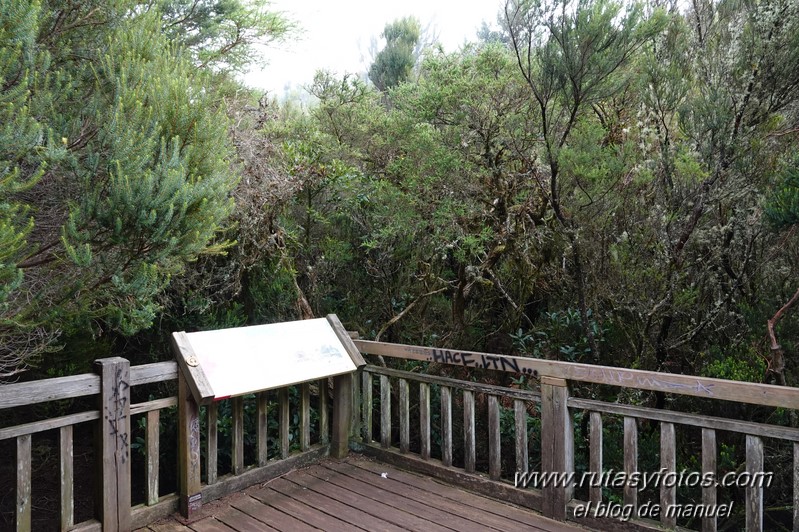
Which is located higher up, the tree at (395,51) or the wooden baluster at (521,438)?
the tree at (395,51)

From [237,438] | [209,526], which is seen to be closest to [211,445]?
[237,438]

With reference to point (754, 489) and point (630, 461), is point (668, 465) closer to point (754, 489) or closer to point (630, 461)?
point (630, 461)

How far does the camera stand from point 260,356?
3.29m

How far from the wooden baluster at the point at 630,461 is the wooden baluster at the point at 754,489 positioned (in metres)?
0.48

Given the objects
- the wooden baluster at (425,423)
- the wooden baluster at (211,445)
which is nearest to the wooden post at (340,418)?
the wooden baluster at (425,423)

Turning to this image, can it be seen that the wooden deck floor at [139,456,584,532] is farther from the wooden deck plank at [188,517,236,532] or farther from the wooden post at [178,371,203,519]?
the wooden post at [178,371,203,519]

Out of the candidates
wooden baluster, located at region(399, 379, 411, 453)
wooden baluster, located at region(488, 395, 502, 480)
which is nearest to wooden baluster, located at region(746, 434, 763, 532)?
wooden baluster, located at region(488, 395, 502, 480)

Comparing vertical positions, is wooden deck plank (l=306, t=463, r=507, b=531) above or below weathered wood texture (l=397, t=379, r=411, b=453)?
below

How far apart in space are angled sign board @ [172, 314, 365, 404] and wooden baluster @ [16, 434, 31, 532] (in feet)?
2.51

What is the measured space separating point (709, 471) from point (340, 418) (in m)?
2.39

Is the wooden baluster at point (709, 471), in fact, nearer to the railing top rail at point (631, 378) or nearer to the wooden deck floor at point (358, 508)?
the railing top rail at point (631, 378)

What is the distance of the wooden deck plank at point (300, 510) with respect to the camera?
2.95 meters

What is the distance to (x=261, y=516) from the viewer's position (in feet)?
10.1

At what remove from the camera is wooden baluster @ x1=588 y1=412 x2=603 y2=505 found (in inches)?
111
